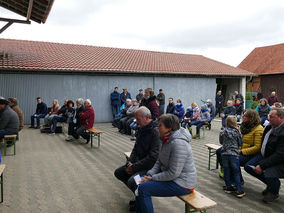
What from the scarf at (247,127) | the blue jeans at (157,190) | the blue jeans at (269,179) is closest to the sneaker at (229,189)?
the blue jeans at (269,179)

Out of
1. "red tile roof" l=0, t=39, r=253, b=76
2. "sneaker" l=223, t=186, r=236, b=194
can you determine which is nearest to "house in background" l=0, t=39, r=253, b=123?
"red tile roof" l=0, t=39, r=253, b=76

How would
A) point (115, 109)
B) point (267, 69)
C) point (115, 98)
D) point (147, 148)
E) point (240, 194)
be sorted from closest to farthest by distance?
point (147, 148) < point (240, 194) < point (115, 98) < point (115, 109) < point (267, 69)

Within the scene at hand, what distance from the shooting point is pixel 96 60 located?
1736 centimetres

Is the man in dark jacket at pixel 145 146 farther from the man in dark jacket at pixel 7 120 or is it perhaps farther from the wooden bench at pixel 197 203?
the man in dark jacket at pixel 7 120

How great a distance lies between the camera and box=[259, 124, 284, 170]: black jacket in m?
3.88

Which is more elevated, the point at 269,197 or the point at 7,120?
the point at 7,120

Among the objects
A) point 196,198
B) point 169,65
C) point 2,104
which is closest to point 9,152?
point 2,104

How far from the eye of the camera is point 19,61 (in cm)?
1440

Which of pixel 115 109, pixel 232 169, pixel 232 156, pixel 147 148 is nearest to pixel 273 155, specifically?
pixel 232 156

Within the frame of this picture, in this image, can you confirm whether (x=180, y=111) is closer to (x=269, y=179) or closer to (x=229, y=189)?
(x=229, y=189)

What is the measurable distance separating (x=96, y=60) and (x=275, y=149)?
584 inches

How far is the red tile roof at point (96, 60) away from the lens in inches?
581

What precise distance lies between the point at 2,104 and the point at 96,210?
4.66 m

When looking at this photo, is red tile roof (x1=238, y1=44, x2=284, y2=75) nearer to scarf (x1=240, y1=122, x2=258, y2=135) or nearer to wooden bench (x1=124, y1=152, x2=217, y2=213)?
scarf (x1=240, y1=122, x2=258, y2=135)
